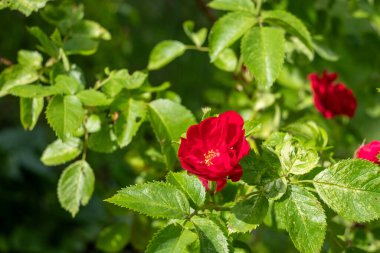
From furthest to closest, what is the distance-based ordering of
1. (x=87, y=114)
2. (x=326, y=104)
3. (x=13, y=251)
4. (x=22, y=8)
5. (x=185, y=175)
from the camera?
1. (x=13, y=251)
2. (x=326, y=104)
3. (x=87, y=114)
4. (x=22, y=8)
5. (x=185, y=175)

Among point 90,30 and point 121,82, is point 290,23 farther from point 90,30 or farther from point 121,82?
point 90,30

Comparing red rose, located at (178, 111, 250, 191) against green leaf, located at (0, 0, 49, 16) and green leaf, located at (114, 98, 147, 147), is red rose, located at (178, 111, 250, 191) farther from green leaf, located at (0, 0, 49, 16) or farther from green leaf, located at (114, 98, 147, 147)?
green leaf, located at (0, 0, 49, 16)

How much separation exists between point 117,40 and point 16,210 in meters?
1.24

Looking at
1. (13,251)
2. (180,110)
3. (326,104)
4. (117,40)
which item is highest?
(180,110)

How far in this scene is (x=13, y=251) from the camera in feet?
10.1

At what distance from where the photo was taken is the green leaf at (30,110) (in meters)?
1.45

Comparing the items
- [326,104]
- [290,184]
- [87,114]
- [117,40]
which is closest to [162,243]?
[290,184]

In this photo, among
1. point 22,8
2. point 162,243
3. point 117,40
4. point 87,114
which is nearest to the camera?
point 162,243

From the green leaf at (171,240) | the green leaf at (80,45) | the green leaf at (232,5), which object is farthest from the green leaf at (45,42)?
the green leaf at (171,240)

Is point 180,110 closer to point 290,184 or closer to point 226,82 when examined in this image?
point 290,184

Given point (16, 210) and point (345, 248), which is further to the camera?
point (16, 210)

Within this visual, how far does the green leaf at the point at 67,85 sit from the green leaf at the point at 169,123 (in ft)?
0.65

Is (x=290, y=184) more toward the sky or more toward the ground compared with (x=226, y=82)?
more toward the sky

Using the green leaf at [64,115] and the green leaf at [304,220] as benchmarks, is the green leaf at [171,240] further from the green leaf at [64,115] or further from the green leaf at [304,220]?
the green leaf at [64,115]
